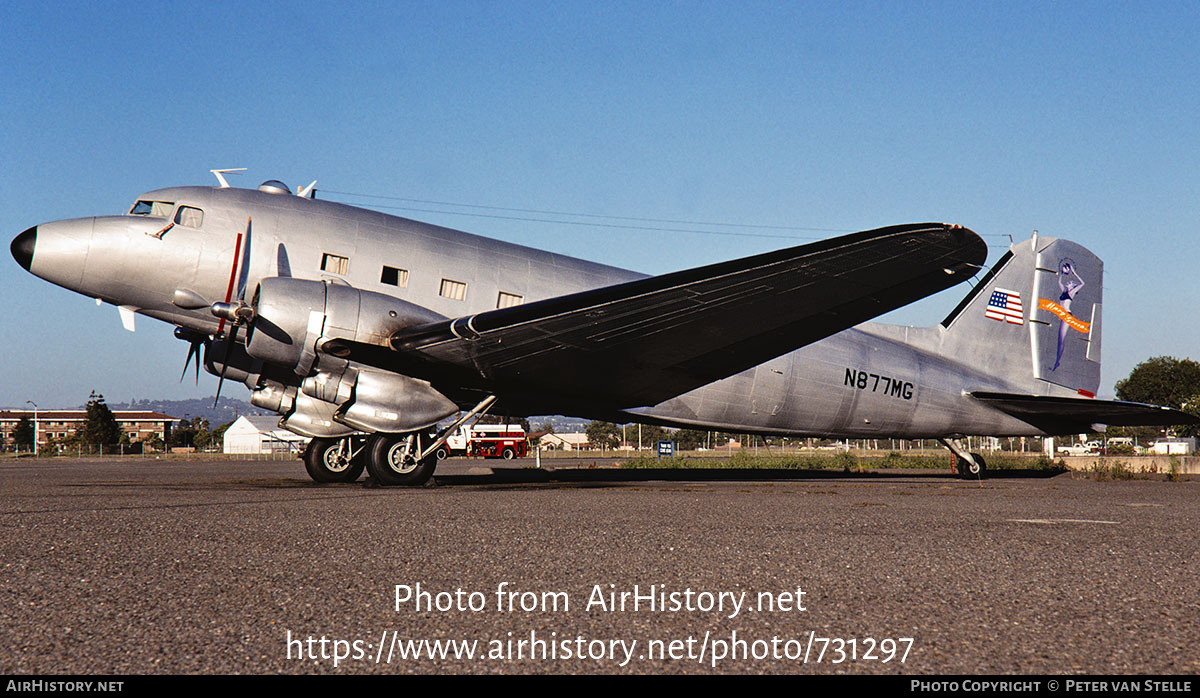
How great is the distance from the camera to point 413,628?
354cm

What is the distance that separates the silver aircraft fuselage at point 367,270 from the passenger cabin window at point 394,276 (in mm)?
17

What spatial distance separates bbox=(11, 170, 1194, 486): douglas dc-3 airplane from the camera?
11430 millimetres

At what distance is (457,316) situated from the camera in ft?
46.5

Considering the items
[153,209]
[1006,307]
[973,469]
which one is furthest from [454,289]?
[1006,307]

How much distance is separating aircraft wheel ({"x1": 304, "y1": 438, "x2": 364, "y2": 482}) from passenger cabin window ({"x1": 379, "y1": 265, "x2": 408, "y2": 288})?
11.9 feet

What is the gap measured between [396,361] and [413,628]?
965 cm

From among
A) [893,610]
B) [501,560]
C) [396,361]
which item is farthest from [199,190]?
[893,610]

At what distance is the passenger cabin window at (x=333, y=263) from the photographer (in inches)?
540

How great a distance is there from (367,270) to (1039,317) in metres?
16.0

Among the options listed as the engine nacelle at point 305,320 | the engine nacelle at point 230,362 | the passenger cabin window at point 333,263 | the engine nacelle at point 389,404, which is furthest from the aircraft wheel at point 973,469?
the engine nacelle at point 230,362

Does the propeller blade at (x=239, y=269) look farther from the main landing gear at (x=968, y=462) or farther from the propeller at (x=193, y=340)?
Result: the main landing gear at (x=968, y=462)

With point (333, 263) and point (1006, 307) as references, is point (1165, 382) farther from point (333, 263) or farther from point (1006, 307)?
point (333, 263)

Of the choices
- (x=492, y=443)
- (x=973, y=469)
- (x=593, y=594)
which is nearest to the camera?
(x=593, y=594)

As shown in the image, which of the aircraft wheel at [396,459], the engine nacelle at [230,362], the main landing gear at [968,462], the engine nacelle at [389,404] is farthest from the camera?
the main landing gear at [968,462]
